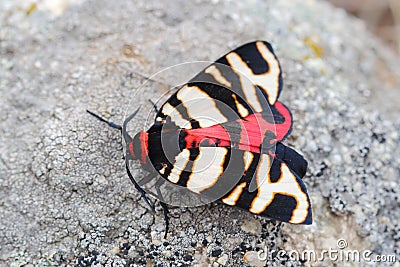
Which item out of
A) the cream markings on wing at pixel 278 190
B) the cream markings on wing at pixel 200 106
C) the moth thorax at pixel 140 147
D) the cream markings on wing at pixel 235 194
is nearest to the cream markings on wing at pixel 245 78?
the cream markings on wing at pixel 200 106

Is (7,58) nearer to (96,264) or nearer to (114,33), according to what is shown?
(114,33)

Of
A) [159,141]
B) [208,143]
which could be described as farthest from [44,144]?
[208,143]

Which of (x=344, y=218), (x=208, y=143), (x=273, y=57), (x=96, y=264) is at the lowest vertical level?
(x=96, y=264)

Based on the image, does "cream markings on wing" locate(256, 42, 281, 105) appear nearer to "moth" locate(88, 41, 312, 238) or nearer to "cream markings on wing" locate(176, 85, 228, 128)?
"moth" locate(88, 41, 312, 238)

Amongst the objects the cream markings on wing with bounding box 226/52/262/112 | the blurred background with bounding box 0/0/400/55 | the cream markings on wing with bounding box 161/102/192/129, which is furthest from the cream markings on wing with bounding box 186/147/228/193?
the blurred background with bounding box 0/0/400/55

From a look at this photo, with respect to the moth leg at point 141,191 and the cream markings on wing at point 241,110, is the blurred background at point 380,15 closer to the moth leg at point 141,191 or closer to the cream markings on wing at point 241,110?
the cream markings on wing at point 241,110

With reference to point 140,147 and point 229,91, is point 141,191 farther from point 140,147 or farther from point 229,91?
point 229,91
